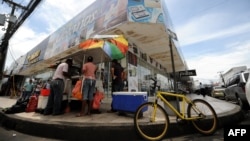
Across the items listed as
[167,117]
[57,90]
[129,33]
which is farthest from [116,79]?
[129,33]

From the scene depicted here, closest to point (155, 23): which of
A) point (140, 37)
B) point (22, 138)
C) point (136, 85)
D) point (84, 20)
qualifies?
point (140, 37)

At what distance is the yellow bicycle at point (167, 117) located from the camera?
11.7 feet

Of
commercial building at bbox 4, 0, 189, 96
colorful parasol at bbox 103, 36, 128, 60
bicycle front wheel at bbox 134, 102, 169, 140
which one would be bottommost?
bicycle front wheel at bbox 134, 102, 169, 140

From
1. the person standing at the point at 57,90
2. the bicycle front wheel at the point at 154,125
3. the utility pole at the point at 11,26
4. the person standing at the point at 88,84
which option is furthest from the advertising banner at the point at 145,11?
the utility pole at the point at 11,26

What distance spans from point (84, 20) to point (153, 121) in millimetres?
10835

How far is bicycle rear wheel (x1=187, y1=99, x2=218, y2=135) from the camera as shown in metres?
3.74

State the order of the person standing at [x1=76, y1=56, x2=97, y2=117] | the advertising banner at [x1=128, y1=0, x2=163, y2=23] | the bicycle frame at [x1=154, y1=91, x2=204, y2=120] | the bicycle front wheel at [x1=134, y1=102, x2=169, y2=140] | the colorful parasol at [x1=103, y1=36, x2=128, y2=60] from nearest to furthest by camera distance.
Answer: the bicycle front wheel at [x1=134, y1=102, x2=169, y2=140] < the bicycle frame at [x1=154, y1=91, x2=204, y2=120] < the person standing at [x1=76, y1=56, x2=97, y2=117] < the colorful parasol at [x1=103, y1=36, x2=128, y2=60] < the advertising banner at [x1=128, y1=0, x2=163, y2=23]

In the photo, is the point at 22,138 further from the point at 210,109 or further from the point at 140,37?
the point at 140,37

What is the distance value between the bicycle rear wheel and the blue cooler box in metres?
1.13

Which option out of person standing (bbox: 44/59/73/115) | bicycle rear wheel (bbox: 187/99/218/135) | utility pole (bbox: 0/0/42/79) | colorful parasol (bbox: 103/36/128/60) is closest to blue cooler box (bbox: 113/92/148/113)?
bicycle rear wheel (bbox: 187/99/218/135)

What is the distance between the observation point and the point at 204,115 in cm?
372

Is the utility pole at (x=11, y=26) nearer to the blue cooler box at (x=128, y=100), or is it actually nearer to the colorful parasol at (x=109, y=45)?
the colorful parasol at (x=109, y=45)

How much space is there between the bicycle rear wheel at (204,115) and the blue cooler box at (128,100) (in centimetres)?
113

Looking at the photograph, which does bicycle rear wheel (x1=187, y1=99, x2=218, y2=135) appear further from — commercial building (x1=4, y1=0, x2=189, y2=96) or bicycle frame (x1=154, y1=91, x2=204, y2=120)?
commercial building (x1=4, y1=0, x2=189, y2=96)
